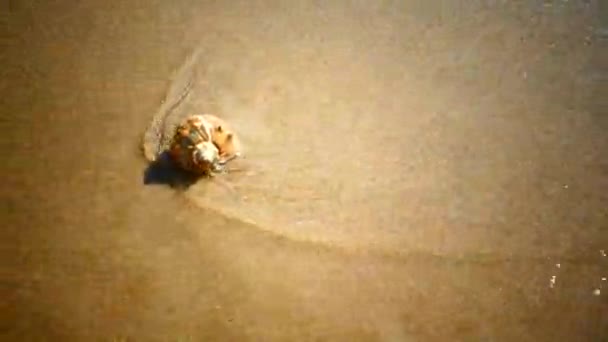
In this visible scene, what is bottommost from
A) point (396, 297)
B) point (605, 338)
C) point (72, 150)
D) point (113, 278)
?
point (605, 338)

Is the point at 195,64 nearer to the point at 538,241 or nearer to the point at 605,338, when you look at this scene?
the point at 538,241

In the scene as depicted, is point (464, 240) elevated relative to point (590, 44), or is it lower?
lower

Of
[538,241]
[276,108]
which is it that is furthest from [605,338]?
[276,108]

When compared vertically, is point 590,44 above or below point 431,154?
above

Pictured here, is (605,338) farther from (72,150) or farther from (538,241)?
(72,150)

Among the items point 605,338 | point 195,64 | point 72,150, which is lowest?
point 605,338

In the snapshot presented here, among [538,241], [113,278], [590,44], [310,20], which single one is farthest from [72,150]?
[590,44]
